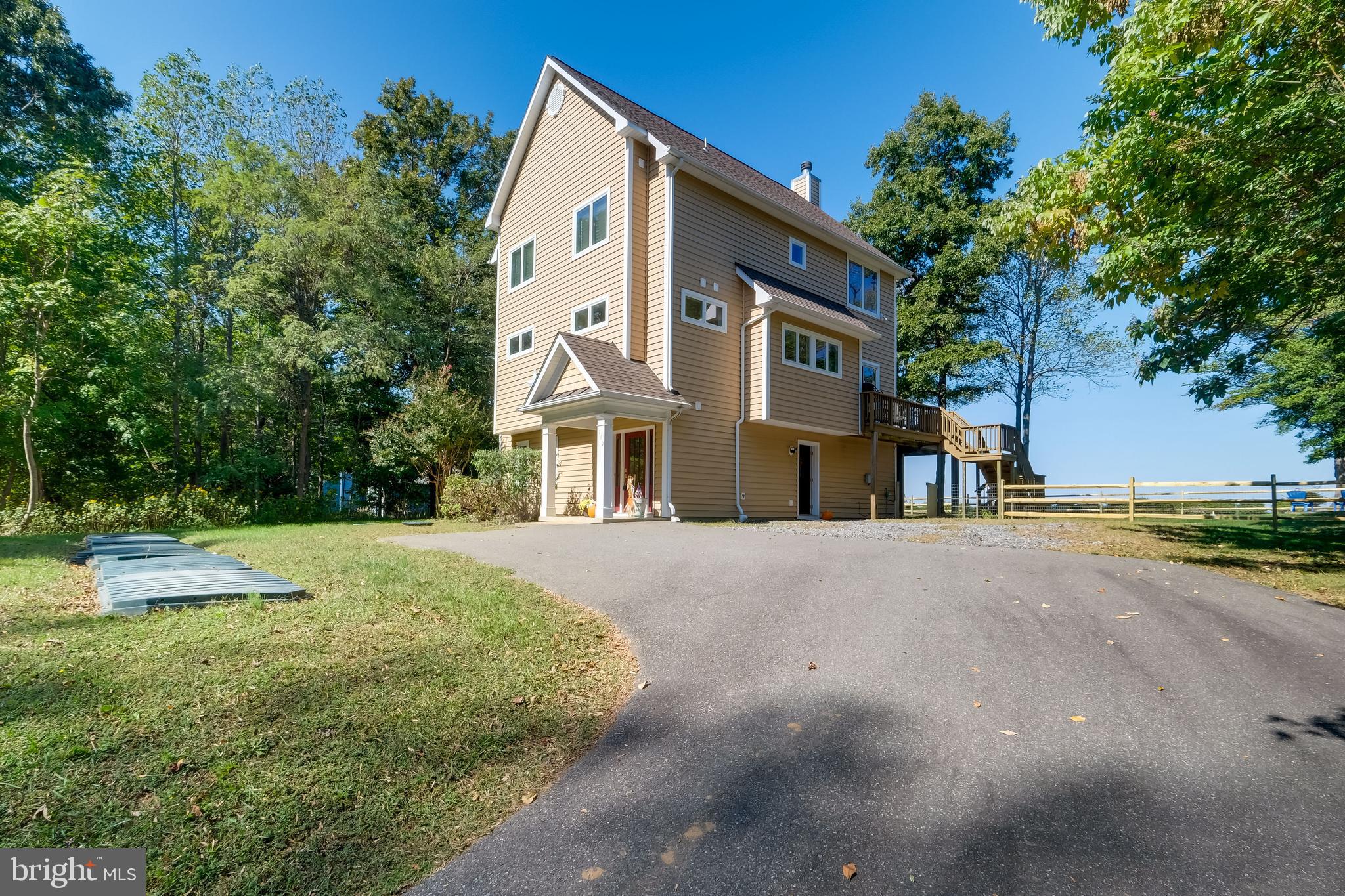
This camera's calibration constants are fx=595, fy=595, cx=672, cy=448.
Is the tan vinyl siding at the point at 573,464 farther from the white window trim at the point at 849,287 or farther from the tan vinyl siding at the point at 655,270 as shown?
the white window trim at the point at 849,287

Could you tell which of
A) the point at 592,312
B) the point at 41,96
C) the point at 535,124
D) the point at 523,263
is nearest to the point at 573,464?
the point at 592,312

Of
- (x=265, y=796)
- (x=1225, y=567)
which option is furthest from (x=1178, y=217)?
(x=265, y=796)

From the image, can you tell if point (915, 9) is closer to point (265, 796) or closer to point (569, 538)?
point (569, 538)

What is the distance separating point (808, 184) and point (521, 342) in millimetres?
11679

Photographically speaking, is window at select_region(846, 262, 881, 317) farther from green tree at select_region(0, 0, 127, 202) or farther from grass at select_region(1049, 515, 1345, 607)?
green tree at select_region(0, 0, 127, 202)

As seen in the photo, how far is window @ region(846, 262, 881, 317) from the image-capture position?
19078mm

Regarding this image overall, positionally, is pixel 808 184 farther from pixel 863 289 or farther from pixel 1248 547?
pixel 1248 547

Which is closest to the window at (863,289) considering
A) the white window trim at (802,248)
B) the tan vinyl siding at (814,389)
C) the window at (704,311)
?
the white window trim at (802,248)

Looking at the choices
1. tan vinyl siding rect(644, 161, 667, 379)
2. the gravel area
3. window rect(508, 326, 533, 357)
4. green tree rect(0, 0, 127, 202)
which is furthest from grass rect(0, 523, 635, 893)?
green tree rect(0, 0, 127, 202)

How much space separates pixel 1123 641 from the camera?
472cm

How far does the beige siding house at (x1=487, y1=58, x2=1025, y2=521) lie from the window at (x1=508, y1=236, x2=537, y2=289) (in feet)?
0.20

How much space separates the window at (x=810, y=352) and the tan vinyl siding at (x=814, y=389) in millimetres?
117

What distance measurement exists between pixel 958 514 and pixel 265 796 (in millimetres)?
25193

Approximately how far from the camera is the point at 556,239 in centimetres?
1653
